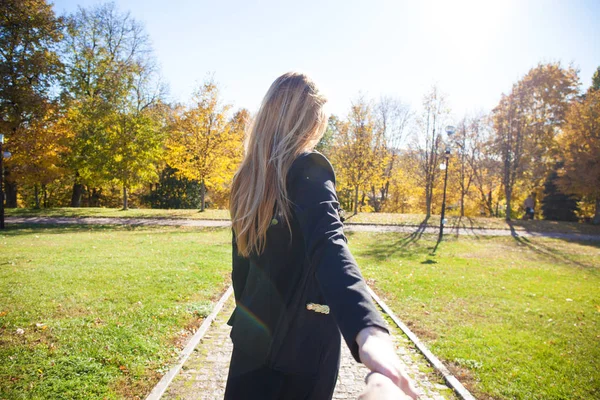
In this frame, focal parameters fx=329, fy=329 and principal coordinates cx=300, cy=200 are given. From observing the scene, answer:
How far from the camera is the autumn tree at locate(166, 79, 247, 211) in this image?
2470cm

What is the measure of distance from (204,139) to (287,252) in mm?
24913

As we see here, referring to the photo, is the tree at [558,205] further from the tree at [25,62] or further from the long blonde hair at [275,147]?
the tree at [25,62]

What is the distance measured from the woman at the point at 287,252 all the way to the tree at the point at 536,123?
30.1m

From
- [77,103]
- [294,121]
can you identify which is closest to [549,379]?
[294,121]

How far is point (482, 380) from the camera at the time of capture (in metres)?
4.38

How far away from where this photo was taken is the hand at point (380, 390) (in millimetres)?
736

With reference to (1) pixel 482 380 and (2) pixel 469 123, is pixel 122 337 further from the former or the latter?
(2) pixel 469 123

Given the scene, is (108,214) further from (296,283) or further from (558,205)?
(558,205)

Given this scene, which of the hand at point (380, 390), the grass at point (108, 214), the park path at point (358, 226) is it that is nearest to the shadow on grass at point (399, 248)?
the park path at point (358, 226)

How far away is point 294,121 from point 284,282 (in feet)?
2.51

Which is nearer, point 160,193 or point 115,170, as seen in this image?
point 115,170

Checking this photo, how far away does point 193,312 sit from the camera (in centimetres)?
639

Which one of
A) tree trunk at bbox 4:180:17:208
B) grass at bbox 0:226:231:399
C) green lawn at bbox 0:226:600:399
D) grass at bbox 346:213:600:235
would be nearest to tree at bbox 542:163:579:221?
grass at bbox 346:213:600:235

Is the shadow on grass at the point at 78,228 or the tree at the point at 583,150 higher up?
the tree at the point at 583,150
